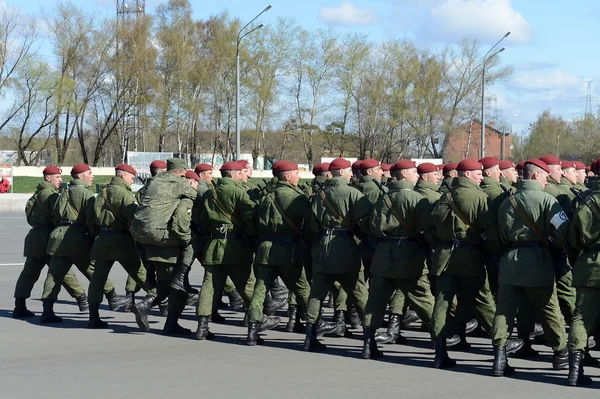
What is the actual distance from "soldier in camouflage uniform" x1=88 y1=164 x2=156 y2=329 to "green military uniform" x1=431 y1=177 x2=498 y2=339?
155 inches

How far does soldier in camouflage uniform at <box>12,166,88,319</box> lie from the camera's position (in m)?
11.6

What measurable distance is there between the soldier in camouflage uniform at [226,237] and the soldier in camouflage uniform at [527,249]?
3.20 metres

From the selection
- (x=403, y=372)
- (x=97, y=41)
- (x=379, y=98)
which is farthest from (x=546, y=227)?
(x=379, y=98)

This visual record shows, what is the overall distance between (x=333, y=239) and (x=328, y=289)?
558 mm

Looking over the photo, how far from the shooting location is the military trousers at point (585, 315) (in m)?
7.49

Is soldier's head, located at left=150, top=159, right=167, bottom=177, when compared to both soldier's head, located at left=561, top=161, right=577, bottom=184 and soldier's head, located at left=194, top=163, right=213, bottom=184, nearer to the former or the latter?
soldier's head, located at left=194, top=163, right=213, bottom=184

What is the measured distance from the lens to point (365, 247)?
33.9 ft

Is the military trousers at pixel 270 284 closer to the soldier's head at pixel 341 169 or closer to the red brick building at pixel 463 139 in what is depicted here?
the soldier's head at pixel 341 169

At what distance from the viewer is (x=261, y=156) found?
222 feet

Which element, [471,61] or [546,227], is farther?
[471,61]

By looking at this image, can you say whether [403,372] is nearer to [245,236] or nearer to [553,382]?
[553,382]

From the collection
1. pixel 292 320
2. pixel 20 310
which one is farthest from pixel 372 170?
pixel 20 310

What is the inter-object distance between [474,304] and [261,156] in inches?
2323

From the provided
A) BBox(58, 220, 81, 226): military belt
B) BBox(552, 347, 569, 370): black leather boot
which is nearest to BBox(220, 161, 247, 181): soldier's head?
BBox(58, 220, 81, 226): military belt
